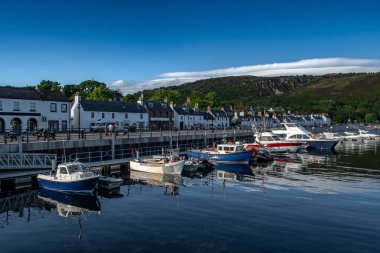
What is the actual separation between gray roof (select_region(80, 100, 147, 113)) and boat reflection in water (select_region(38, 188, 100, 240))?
52.7 m

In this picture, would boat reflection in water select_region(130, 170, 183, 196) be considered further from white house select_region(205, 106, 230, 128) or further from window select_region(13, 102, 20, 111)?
white house select_region(205, 106, 230, 128)

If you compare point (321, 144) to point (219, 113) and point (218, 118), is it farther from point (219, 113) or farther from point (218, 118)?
point (219, 113)

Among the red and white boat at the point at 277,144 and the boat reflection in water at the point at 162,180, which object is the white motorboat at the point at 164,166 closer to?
the boat reflection in water at the point at 162,180

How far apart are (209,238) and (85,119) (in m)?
67.2

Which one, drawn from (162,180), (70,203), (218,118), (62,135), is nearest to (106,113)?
(62,135)

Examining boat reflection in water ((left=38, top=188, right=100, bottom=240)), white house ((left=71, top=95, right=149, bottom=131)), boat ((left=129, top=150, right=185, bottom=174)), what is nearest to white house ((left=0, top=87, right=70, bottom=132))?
white house ((left=71, top=95, right=149, bottom=131))

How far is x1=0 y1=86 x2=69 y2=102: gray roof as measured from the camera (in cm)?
6444

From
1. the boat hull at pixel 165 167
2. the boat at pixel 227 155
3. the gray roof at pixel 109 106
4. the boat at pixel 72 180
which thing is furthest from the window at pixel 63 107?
the boat at pixel 72 180

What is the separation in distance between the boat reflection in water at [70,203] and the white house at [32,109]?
32.4 metres

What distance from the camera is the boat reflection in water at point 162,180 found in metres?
37.5

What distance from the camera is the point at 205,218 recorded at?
2647 cm

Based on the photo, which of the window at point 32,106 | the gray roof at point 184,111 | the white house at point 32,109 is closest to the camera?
the white house at point 32,109

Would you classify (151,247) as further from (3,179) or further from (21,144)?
(21,144)

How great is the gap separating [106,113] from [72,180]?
5783 cm
